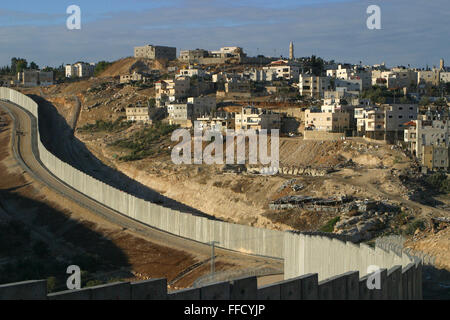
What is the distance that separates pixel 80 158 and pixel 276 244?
4676 cm

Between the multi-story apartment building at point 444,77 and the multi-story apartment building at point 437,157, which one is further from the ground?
the multi-story apartment building at point 444,77

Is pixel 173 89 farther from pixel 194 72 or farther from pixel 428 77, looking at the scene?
pixel 428 77

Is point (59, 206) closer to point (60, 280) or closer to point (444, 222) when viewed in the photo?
point (60, 280)

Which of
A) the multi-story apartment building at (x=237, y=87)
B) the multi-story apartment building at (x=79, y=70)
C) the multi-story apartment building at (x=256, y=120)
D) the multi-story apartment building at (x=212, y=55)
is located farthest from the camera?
the multi-story apartment building at (x=79, y=70)

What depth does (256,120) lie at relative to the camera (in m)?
77.2

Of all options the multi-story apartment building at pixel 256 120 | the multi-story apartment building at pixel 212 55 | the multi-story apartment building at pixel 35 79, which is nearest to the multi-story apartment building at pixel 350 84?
the multi-story apartment building at pixel 256 120

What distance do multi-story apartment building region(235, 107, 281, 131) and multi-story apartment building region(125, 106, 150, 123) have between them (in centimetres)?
1490

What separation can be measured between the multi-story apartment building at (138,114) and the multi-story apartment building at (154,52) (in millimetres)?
51230

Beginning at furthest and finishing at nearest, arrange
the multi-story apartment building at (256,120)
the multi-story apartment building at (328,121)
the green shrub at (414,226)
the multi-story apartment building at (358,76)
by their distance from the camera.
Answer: the multi-story apartment building at (358,76) → the multi-story apartment building at (256,120) → the multi-story apartment building at (328,121) → the green shrub at (414,226)

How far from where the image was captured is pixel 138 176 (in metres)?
71.4

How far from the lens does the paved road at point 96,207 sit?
4047cm

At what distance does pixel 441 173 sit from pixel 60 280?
31907 millimetres

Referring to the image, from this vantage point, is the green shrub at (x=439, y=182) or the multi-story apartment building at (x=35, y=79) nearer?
the green shrub at (x=439, y=182)

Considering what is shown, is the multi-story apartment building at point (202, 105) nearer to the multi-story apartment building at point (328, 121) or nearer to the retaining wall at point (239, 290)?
the multi-story apartment building at point (328, 121)
